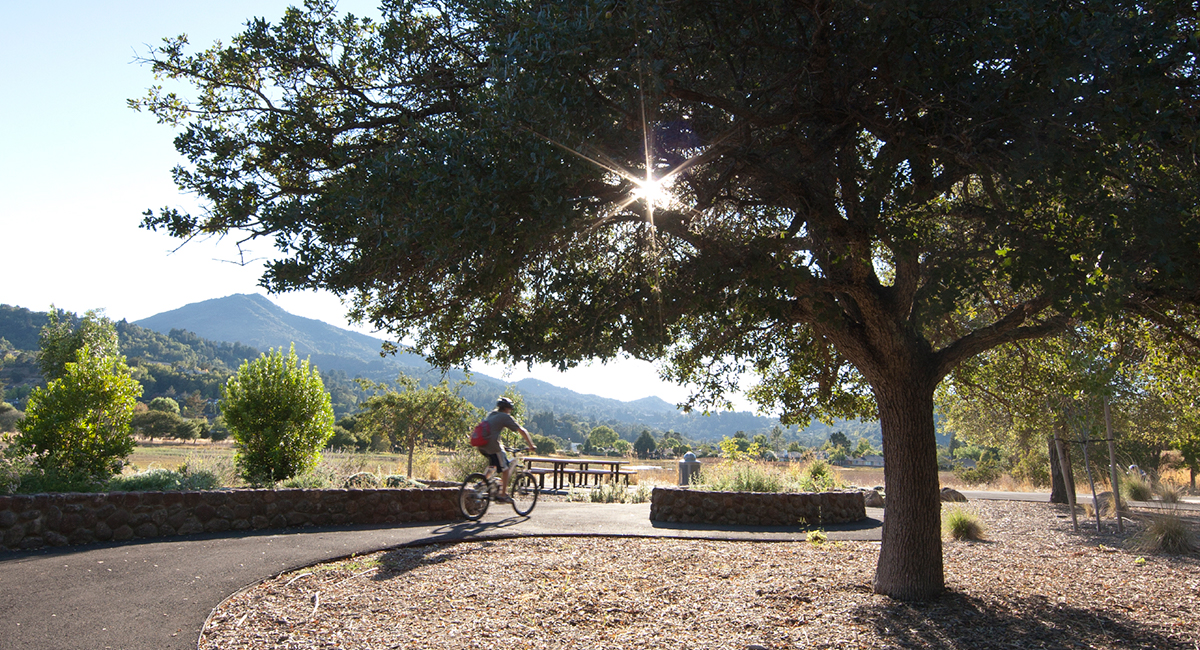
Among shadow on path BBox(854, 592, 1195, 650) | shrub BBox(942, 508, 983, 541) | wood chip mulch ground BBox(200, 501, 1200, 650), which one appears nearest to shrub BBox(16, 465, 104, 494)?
wood chip mulch ground BBox(200, 501, 1200, 650)

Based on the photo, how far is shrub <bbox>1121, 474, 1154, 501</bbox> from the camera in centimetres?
1669

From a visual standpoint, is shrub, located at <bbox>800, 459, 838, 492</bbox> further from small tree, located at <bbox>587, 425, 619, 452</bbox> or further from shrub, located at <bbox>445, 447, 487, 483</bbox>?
small tree, located at <bbox>587, 425, 619, 452</bbox>

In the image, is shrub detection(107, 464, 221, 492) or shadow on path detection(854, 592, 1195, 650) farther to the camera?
shrub detection(107, 464, 221, 492)

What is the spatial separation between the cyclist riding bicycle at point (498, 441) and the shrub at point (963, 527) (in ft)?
22.6

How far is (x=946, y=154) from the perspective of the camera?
546 cm

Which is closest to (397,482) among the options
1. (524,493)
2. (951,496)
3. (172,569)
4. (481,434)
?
(524,493)

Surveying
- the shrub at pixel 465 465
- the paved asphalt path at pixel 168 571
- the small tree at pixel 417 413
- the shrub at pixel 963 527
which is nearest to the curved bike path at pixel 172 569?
the paved asphalt path at pixel 168 571

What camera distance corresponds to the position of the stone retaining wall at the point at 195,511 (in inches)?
299

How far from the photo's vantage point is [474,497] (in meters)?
10.8

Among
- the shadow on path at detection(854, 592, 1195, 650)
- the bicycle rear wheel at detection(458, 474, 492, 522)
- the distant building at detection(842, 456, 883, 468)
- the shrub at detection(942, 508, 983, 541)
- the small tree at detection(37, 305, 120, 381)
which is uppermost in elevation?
the small tree at detection(37, 305, 120, 381)

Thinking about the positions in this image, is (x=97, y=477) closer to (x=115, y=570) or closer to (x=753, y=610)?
(x=115, y=570)

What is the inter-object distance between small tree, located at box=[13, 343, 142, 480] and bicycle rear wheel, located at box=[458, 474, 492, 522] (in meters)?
5.46

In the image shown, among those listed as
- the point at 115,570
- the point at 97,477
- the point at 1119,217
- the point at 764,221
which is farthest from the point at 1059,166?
the point at 97,477

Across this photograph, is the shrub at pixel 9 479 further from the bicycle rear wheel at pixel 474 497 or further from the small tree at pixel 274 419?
the bicycle rear wheel at pixel 474 497
